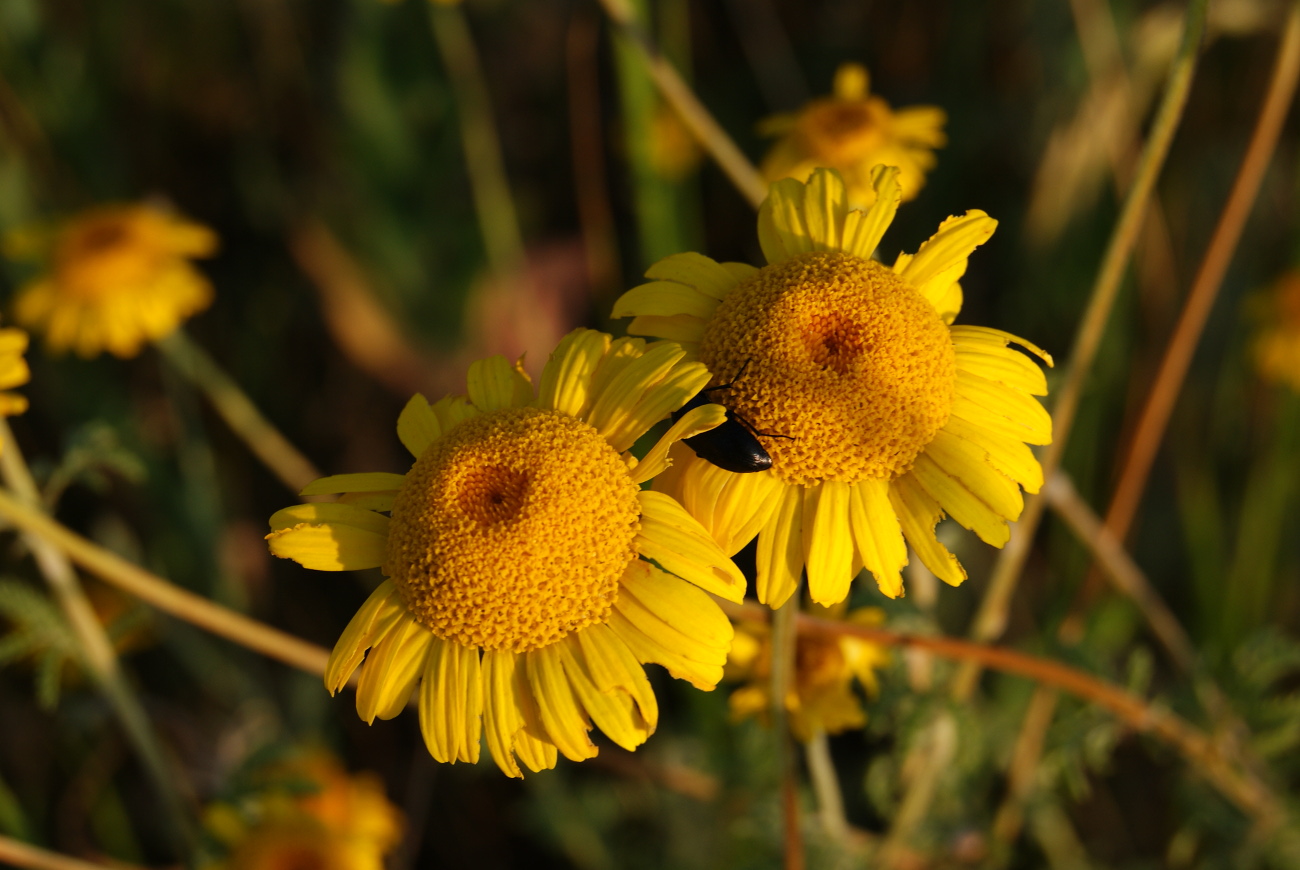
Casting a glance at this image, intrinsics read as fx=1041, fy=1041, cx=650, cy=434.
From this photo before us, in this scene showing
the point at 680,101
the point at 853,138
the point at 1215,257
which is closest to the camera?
the point at 1215,257

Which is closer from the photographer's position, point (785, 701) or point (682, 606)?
point (682, 606)

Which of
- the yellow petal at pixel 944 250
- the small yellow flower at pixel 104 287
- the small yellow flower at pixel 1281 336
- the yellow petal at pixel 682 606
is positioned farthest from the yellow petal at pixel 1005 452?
the small yellow flower at pixel 104 287

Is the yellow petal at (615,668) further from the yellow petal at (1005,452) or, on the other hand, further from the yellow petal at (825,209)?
the yellow petal at (825,209)

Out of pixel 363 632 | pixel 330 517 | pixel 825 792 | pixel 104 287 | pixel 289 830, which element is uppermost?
pixel 330 517

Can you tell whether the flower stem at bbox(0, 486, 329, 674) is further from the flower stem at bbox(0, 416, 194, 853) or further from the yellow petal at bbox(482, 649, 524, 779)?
the yellow petal at bbox(482, 649, 524, 779)

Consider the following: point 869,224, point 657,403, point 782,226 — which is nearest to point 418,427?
point 657,403

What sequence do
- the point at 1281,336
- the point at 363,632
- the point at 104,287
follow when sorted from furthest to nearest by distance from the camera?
1. the point at 104,287
2. the point at 1281,336
3. the point at 363,632

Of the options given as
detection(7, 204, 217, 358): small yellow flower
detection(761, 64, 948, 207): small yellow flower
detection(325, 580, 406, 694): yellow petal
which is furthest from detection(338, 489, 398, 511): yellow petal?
detection(7, 204, 217, 358): small yellow flower

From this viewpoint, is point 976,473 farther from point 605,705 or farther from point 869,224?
point 605,705

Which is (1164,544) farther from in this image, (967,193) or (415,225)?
(415,225)
